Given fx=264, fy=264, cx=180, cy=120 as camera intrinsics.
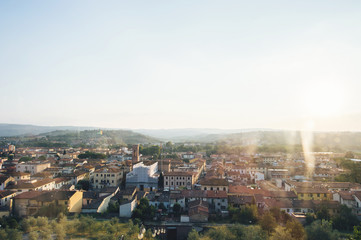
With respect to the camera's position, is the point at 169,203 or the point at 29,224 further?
the point at 169,203

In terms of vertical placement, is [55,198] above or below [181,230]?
above

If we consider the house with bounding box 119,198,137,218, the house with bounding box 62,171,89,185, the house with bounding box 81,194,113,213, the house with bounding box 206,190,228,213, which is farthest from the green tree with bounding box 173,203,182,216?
the house with bounding box 62,171,89,185

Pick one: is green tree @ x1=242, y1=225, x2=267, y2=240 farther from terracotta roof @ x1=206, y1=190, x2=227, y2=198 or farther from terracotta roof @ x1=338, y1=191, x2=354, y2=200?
terracotta roof @ x1=338, y1=191, x2=354, y2=200

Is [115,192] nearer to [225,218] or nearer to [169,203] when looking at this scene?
[169,203]

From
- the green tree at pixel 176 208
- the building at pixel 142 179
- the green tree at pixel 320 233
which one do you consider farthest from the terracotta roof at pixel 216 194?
the building at pixel 142 179

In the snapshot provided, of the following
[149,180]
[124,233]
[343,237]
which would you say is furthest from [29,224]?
[343,237]

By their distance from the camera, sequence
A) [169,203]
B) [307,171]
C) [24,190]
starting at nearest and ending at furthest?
1. [169,203]
2. [24,190]
3. [307,171]

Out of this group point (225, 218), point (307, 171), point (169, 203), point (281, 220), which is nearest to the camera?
point (281, 220)
